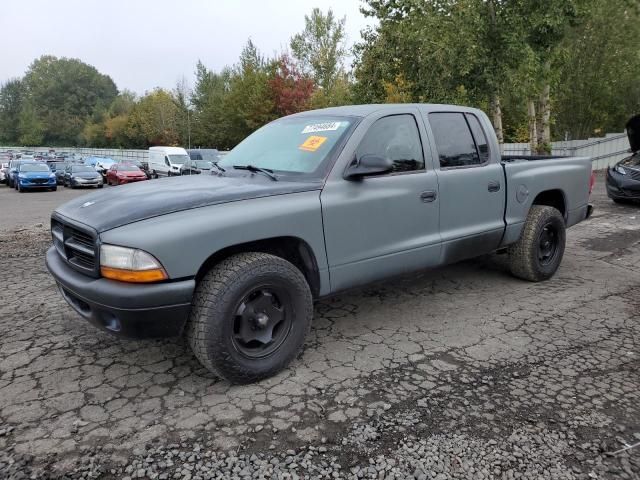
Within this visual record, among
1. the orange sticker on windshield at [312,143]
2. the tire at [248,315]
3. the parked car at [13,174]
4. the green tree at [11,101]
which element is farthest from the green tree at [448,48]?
the green tree at [11,101]

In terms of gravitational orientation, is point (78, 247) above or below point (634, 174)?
above

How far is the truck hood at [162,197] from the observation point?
2.84 meters

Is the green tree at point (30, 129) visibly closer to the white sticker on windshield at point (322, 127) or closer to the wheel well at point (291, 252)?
the white sticker on windshield at point (322, 127)

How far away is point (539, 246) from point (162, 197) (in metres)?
3.95

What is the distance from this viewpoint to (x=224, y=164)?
161 inches

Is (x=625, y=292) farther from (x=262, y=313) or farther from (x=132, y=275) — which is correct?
(x=132, y=275)

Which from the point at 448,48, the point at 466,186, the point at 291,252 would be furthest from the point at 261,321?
the point at 448,48

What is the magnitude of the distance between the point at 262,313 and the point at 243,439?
791 mm

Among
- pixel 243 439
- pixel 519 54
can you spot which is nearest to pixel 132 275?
pixel 243 439

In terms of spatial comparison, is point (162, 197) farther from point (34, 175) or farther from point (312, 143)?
point (34, 175)

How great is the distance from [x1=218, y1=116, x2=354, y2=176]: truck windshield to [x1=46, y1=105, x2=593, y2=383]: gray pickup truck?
2 centimetres

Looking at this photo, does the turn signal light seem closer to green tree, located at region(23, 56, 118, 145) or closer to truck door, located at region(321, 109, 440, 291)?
truck door, located at region(321, 109, 440, 291)

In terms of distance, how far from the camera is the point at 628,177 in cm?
1090

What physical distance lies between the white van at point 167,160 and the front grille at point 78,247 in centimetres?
2460
